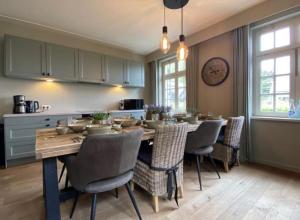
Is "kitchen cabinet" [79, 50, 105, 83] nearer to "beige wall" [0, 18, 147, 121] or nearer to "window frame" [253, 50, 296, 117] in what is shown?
"beige wall" [0, 18, 147, 121]

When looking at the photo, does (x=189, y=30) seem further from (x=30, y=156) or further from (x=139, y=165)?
(x=30, y=156)

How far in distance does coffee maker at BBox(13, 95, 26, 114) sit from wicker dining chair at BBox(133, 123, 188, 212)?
2.65 m

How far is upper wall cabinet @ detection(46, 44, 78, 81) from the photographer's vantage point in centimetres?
331

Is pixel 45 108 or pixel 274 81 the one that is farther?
pixel 45 108

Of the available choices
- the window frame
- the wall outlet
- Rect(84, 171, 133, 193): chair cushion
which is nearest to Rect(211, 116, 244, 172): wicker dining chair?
the window frame

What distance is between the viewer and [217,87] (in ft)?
11.1

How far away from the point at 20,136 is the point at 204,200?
3.12m

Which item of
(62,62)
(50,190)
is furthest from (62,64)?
(50,190)

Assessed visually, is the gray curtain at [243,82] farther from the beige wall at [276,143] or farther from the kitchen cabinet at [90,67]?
the kitchen cabinet at [90,67]

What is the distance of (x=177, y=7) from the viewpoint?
8.46 ft

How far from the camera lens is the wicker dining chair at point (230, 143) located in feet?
8.09

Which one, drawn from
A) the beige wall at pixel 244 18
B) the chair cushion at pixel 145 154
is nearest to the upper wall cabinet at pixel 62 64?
the beige wall at pixel 244 18

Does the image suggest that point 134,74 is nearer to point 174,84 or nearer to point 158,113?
point 174,84

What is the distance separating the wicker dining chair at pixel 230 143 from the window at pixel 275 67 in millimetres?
749
